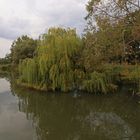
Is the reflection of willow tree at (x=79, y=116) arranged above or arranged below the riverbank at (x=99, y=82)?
below

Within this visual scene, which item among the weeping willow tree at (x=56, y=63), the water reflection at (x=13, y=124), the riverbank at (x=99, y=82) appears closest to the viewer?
→ the water reflection at (x=13, y=124)

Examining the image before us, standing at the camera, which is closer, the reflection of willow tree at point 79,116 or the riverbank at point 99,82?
the reflection of willow tree at point 79,116

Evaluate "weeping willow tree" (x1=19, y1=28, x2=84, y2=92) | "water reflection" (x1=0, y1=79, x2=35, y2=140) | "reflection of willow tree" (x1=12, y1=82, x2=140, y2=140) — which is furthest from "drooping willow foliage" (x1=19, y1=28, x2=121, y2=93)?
"water reflection" (x1=0, y1=79, x2=35, y2=140)

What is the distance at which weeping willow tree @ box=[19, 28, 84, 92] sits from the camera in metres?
19.2

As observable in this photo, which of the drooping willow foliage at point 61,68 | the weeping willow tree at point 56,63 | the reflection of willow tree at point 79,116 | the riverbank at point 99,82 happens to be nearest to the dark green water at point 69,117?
the reflection of willow tree at point 79,116

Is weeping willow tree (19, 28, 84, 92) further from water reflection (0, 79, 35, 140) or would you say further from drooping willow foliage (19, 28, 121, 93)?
water reflection (0, 79, 35, 140)

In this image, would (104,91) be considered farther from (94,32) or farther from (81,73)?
(94,32)

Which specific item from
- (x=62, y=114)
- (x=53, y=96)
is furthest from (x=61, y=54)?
(x=62, y=114)

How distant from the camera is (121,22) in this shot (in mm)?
5551

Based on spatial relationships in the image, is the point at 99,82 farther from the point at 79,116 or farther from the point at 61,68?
the point at 79,116

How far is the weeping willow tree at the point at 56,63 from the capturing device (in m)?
19.2

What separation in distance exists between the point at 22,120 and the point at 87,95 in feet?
21.5

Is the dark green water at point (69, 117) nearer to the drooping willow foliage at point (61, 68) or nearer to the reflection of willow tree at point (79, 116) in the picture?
the reflection of willow tree at point (79, 116)

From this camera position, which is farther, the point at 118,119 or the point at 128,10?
the point at 118,119
